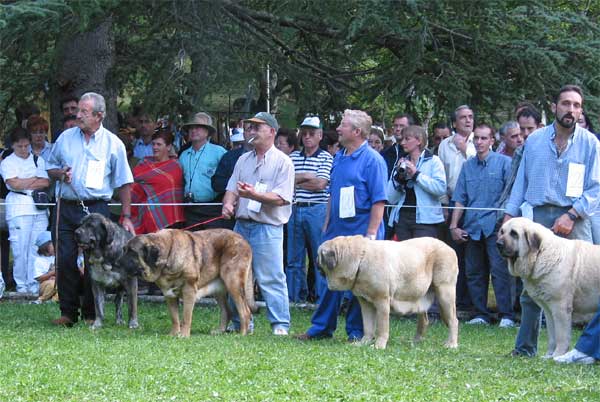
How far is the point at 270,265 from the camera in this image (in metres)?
10.8

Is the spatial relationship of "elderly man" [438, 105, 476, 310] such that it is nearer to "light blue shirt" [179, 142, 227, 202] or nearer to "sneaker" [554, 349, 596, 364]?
"light blue shirt" [179, 142, 227, 202]

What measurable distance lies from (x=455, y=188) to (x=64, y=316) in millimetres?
4883

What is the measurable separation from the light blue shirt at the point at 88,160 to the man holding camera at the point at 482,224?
4.08 metres

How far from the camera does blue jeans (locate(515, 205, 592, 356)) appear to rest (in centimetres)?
905

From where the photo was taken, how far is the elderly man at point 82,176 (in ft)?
36.1

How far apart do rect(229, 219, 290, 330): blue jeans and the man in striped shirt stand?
2513 millimetres

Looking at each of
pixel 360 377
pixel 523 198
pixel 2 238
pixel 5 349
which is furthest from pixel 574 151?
pixel 2 238

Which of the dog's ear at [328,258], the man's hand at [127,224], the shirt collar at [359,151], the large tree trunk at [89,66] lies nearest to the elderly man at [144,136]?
the large tree trunk at [89,66]

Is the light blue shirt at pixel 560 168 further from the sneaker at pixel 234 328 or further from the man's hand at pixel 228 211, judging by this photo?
the sneaker at pixel 234 328

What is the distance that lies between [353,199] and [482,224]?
3.15 metres

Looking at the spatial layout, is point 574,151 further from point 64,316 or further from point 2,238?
point 2,238

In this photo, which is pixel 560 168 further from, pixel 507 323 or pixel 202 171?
pixel 202 171

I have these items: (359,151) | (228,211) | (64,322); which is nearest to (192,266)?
(228,211)

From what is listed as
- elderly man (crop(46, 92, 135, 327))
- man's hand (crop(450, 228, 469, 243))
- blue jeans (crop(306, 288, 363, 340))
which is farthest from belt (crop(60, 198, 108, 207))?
man's hand (crop(450, 228, 469, 243))
